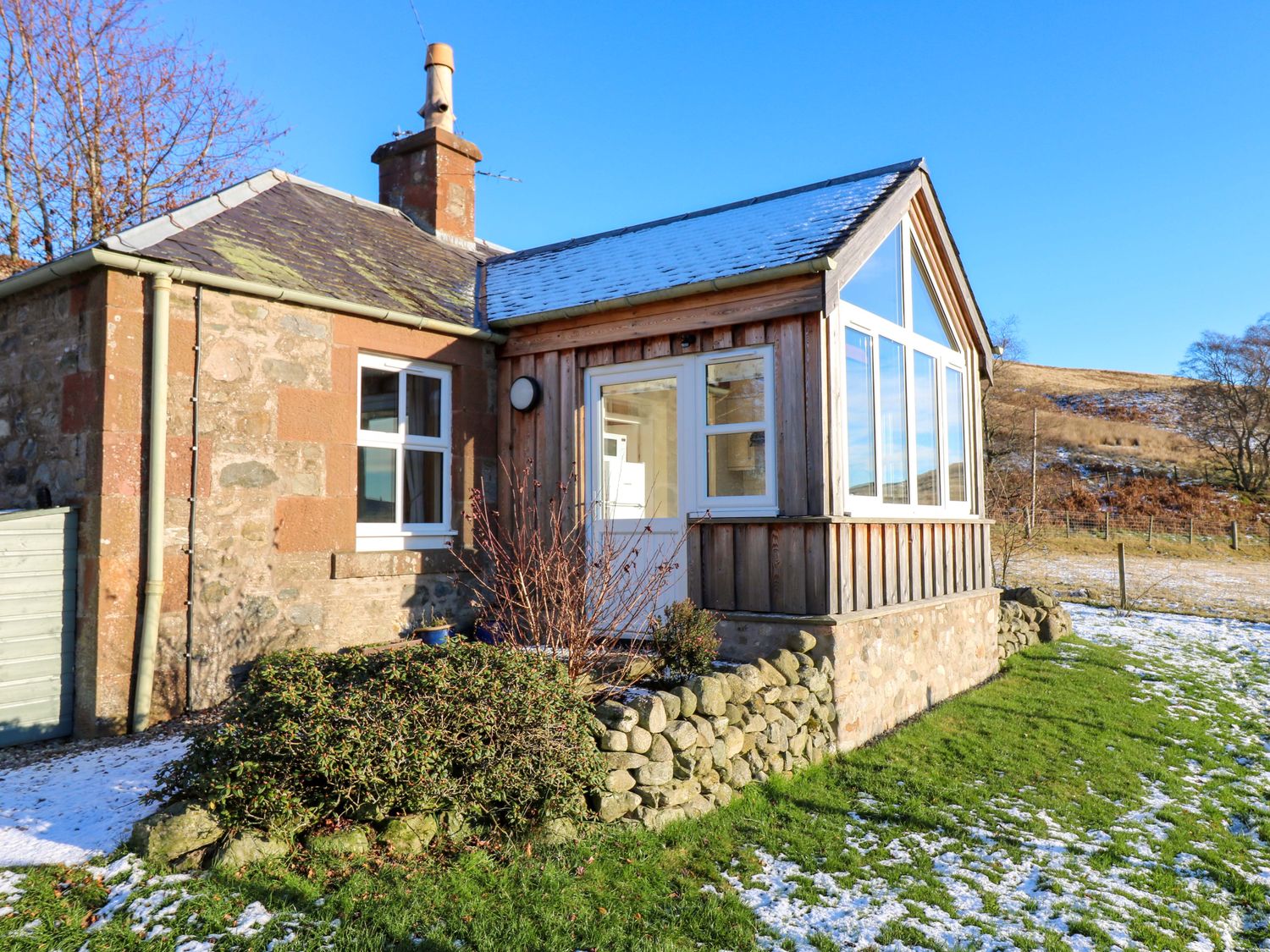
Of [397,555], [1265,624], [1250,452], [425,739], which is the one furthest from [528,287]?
[1250,452]

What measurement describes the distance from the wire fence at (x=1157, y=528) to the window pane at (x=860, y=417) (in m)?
20.9

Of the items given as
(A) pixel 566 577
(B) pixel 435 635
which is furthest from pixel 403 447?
(A) pixel 566 577

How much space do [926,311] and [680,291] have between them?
3482mm

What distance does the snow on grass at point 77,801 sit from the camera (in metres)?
3.99

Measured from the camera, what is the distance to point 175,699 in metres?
6.20

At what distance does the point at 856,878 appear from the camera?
459 cm

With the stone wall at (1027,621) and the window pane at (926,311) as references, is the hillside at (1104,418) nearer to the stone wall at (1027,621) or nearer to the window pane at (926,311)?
the stone wall at (1027,621)

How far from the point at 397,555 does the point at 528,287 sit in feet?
11.7

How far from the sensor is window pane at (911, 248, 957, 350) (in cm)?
909

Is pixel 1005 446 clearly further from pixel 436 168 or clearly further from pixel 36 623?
pixel 36 623

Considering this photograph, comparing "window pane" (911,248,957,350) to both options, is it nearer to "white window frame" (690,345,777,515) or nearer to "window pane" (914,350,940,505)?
"window pane" (914,350,940,505)

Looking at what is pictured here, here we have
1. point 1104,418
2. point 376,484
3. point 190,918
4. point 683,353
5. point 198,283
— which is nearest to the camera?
point 190,918

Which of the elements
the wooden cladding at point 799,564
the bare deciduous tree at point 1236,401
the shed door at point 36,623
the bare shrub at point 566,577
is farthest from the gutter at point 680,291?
the bare deciduous tree at point 1236,401

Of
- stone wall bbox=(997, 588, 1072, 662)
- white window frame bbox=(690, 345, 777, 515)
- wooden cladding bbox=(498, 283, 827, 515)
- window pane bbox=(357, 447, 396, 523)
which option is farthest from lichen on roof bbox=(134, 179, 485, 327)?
stone wall bbox=(997, 588, 1072, 662)
